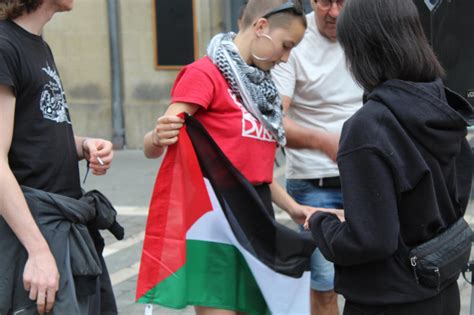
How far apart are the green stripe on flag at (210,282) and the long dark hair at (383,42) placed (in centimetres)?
99

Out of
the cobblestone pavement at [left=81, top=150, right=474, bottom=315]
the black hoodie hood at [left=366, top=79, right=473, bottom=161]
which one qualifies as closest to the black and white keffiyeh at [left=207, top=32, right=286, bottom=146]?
the black hoodie hood at [left=366, top=79, right=473, bottom=161]

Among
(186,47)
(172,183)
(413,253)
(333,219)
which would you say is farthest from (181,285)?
(186,47)

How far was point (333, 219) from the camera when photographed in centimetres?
266

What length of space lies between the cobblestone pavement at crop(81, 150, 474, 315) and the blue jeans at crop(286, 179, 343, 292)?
1.40 meters

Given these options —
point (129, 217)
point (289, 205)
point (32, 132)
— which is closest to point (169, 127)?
point (32, 132)

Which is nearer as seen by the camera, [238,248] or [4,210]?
[4,210]

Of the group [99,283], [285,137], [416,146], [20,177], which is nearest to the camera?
[416,146]

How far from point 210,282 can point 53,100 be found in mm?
962

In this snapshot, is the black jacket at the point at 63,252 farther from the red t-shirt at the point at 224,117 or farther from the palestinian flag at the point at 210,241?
the red t-shirt at the point at 224,117

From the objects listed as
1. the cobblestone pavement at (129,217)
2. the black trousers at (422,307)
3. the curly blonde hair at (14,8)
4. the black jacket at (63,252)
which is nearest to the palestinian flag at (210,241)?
the black jacket at (63,252)

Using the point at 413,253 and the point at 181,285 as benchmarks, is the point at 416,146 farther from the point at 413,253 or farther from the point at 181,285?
the point at 181,285

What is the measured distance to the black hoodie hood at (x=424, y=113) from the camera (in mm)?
2465

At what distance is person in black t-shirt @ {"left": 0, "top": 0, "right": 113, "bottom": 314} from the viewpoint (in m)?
2.53

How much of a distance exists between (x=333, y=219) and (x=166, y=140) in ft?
2.52
